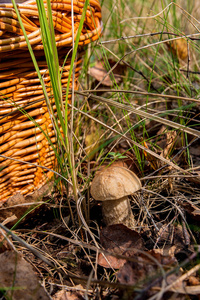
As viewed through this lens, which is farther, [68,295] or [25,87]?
[25,87]

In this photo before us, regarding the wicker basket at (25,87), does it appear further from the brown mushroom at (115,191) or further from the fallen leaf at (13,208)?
the brown mushroom at (115,191)

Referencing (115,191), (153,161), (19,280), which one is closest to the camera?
(19,280)

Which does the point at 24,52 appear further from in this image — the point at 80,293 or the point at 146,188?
the point at 80,293

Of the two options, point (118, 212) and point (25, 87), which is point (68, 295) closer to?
point (118, 212)

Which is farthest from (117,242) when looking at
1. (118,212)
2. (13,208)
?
(13,208)

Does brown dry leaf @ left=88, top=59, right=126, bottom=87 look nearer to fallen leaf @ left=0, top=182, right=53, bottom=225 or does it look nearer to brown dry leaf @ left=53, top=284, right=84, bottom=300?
fallen leaf @ left=0, top=182, right=53, bottom=225

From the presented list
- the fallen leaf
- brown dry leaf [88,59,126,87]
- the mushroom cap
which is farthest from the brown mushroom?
brown dry leaf [88,59,126,87]

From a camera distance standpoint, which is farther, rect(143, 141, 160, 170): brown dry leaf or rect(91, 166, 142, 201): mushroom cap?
rect(143, 141, 160, 170): brown dry leaf
